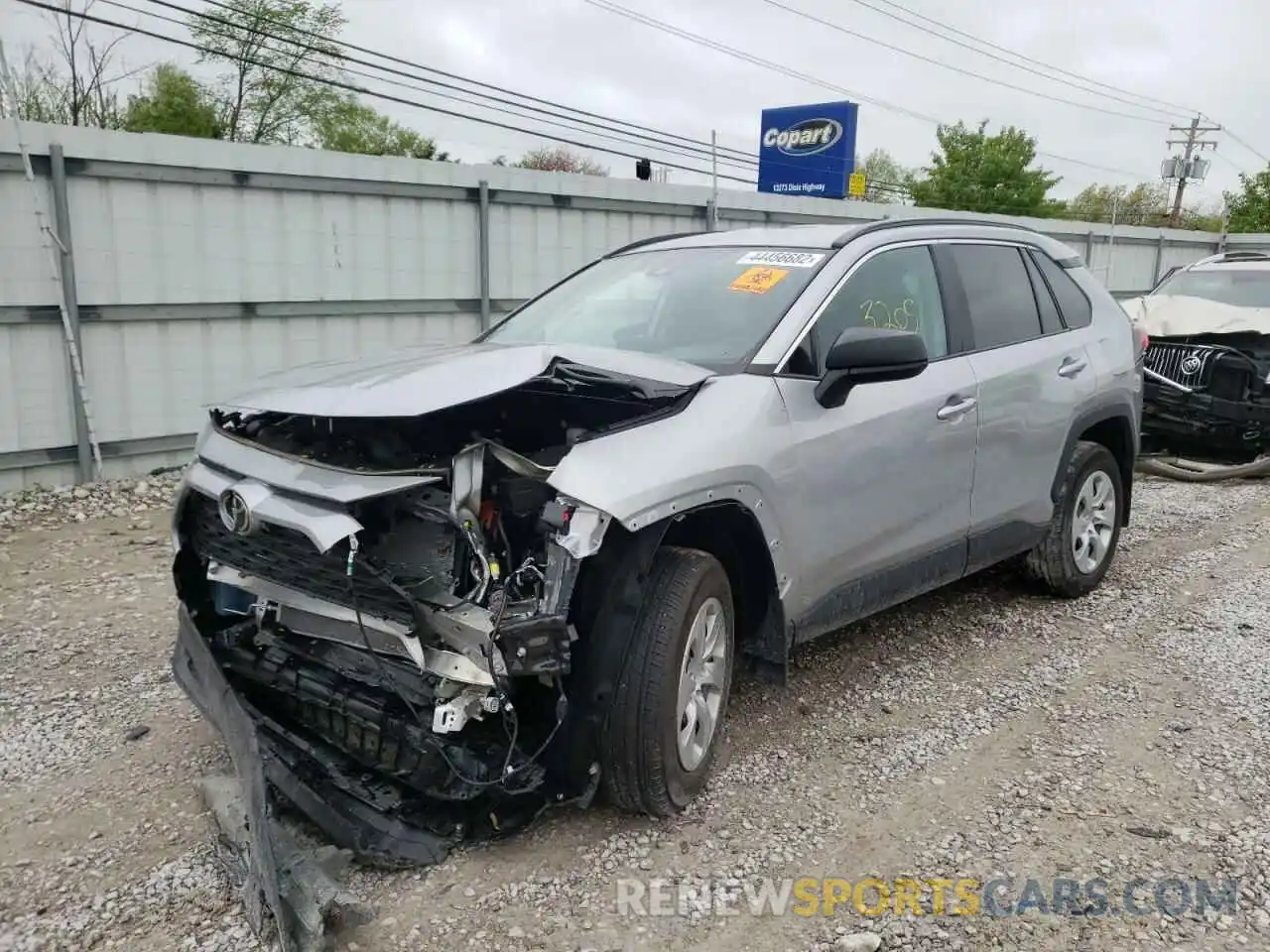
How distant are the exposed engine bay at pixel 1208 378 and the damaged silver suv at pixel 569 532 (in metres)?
5.36

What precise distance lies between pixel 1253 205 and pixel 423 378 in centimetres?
3981

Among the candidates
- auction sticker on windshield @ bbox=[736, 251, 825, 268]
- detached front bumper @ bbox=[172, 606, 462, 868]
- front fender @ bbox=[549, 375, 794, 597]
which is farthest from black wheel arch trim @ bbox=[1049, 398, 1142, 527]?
detached front bumper @ bbox=[172, 606, 462, 868]

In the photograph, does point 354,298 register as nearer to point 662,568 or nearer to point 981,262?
point 981,262

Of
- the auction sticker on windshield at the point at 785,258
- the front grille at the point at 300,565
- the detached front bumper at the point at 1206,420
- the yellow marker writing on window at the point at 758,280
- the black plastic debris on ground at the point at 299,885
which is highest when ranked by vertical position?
the auction sticker on windshield at the point at 785,258

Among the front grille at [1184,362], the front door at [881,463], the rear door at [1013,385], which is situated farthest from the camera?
the front grille at [1184,362]

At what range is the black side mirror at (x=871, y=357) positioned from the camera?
3.36 metres

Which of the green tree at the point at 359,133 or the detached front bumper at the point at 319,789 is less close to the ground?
the green tree at the point at 359,133

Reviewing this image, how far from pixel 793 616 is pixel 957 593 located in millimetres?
2342

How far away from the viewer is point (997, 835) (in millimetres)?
3121

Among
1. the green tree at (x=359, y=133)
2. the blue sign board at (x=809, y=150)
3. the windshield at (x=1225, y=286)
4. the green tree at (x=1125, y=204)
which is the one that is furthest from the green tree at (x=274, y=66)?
the green tree at (x=1125, y=204)

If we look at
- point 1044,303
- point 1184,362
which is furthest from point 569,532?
point 1184,362

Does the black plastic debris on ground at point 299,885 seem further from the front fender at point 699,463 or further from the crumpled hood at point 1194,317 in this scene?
the crumpled hood at point 1194,317

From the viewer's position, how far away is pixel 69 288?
7.01 meters

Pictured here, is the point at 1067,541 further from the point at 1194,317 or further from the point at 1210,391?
the point at 1194,317
